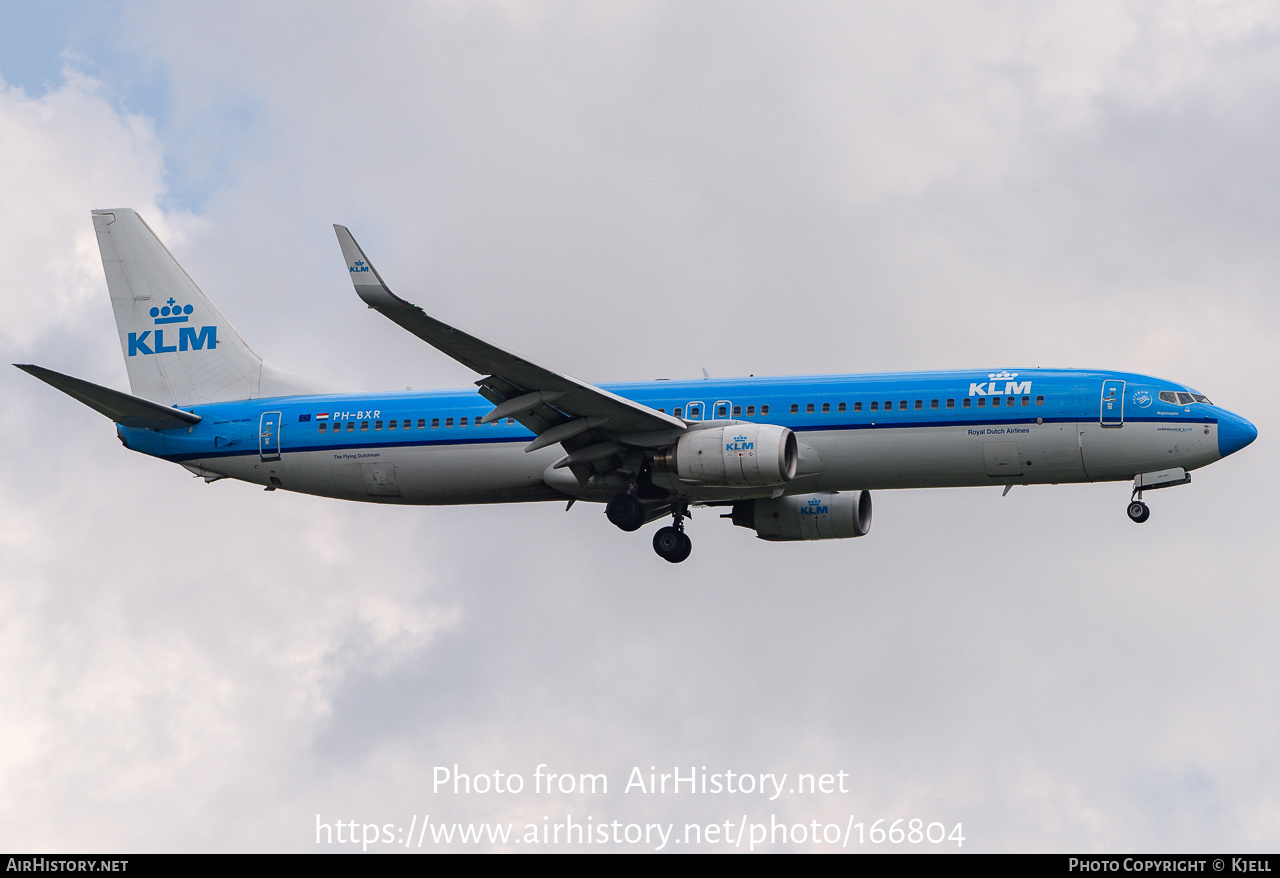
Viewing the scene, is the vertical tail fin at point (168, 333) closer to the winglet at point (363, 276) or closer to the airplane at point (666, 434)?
the airplane at point (666, 434)

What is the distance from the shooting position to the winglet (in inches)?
1375

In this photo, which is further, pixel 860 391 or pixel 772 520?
pixel 772 520

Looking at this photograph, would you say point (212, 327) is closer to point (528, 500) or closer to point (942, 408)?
point (528, 500)

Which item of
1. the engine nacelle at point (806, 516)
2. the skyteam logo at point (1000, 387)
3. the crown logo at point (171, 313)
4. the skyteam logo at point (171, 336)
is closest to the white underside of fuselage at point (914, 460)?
the skyteam logo at point (1000, 387)

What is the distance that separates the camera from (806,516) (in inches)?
1868

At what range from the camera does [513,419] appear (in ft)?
138

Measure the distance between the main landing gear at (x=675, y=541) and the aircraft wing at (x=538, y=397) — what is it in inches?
179

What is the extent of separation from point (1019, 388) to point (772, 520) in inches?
382

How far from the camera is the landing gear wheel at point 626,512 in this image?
4281cm

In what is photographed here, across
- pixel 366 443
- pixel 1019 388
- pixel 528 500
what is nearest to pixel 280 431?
pixel 366 443

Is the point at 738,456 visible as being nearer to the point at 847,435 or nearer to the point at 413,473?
the point at 847,435

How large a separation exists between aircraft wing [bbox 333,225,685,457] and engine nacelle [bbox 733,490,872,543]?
7.03 meters

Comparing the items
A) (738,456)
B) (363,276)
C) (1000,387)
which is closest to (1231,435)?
(1000,387)

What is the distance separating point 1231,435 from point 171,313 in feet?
102
